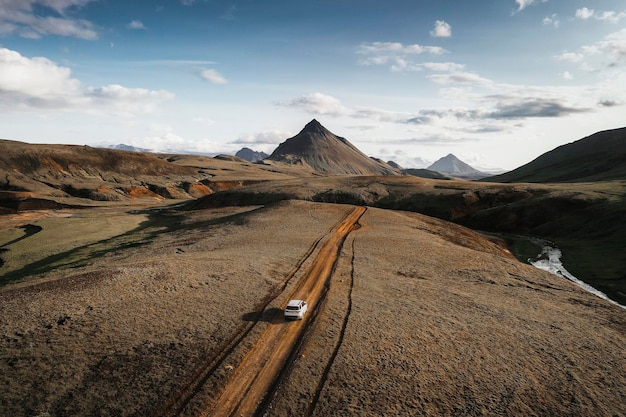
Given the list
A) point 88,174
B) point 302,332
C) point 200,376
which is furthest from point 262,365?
point 88,174

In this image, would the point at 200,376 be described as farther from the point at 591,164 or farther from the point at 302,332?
the point at 591,164

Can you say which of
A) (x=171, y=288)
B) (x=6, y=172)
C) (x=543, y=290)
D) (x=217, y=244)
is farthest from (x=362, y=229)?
(x=6, y=172)

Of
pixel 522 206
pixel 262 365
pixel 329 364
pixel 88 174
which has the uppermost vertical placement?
pixel 522 206

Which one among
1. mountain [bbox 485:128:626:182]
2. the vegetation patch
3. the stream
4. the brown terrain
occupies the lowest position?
the stream

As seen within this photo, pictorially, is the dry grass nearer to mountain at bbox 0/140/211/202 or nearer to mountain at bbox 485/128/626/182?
mountain at bbox 0/140/211/202

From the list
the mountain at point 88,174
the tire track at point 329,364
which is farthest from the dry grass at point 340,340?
the mountain at point 88,174

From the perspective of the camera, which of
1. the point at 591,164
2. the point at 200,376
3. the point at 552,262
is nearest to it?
the point at 200,376

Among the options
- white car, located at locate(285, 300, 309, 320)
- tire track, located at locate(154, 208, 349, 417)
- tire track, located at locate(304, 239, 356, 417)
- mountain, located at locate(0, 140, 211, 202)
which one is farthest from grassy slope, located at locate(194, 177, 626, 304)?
tire track, located at locate(154, 208, 349, 417)

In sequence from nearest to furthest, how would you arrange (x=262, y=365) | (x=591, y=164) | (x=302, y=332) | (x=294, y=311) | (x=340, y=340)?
(x=262, y=365), (x=340, y=340), (x=302, y=332), (x=294, y=311), (x=591, y=164)
